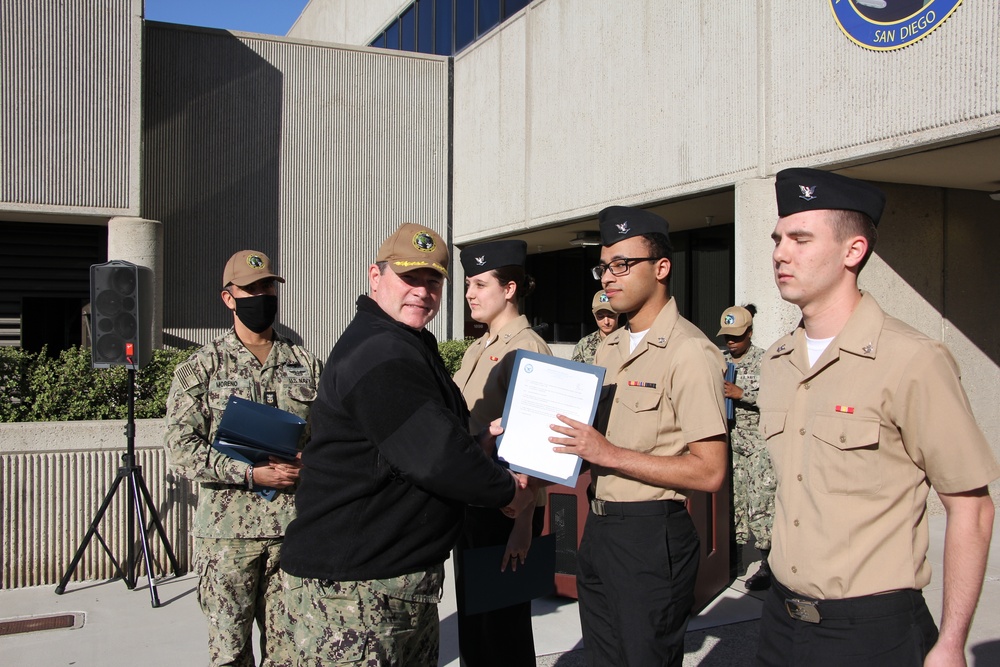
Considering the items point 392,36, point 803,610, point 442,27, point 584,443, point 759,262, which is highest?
point 392,36

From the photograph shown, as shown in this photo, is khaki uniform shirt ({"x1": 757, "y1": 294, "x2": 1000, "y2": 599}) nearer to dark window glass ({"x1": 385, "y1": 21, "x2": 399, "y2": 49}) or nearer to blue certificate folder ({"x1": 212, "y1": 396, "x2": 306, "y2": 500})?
blue certificate folder ({"x1": 212, "y1": 396, "x2": 306, "y2": 500})

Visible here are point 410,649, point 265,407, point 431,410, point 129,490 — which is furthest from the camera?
point 129,490

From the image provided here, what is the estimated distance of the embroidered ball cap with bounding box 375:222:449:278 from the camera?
2625 millimetres

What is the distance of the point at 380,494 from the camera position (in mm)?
2443

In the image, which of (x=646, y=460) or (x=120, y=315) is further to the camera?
(x=120, y=315)

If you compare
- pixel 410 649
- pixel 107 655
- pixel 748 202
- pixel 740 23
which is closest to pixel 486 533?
pixel 410 649

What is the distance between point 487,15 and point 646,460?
1282 cm

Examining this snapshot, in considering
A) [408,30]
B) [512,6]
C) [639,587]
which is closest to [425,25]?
[408,30]

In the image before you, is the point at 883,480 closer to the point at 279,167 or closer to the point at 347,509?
the point at 347,509

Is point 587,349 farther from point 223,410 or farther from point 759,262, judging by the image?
point 223,410

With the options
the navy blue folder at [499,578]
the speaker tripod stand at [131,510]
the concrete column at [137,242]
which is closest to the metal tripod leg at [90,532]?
the speaker tripod stand at [131,510]

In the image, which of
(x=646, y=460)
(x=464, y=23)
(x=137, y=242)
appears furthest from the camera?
(x=464, y=23)

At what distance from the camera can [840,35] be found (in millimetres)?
6711

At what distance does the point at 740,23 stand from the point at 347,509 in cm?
688
